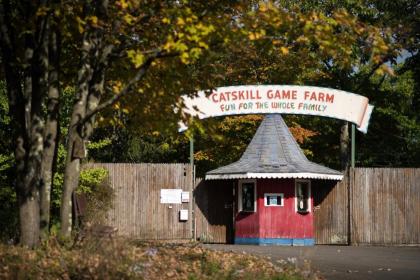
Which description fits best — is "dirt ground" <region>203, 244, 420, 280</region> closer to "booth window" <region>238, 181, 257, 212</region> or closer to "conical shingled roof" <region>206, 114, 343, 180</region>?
"conical shingled roof" <region>206, 114, 343, 180</region>

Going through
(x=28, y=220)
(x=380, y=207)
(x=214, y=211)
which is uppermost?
(x=380, y=207)

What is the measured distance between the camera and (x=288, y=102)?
24188mm

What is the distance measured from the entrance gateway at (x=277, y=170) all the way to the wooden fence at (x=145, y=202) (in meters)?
1.56

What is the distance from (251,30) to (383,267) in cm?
695

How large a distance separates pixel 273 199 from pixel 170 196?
3.28 metres

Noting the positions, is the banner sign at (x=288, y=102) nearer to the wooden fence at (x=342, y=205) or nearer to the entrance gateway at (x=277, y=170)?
the entrance gateway at (x=277, y=170)

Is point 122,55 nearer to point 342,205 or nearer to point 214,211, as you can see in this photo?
point 214,211

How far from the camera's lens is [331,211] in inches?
966

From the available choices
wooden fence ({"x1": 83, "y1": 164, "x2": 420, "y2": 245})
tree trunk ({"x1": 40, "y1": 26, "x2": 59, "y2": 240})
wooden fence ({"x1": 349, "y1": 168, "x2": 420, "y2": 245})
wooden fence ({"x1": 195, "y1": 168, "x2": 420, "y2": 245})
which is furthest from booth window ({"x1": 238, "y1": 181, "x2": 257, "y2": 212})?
tree trunk ({"x1": 40, "y1": 26, "x2": 59, "y2": 240})

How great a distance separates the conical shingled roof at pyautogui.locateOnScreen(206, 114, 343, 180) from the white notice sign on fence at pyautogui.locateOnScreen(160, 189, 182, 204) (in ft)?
3.83

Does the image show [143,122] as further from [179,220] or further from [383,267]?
[179,220]

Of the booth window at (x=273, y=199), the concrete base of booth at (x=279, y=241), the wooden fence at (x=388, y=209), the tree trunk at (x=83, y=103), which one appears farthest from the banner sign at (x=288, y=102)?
the tree trunk at (x=83, y=103)

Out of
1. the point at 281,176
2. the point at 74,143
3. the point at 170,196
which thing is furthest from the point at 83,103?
the point at 170,196

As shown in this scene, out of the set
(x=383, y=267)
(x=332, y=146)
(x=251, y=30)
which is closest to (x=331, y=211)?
(x=383, y=267)
